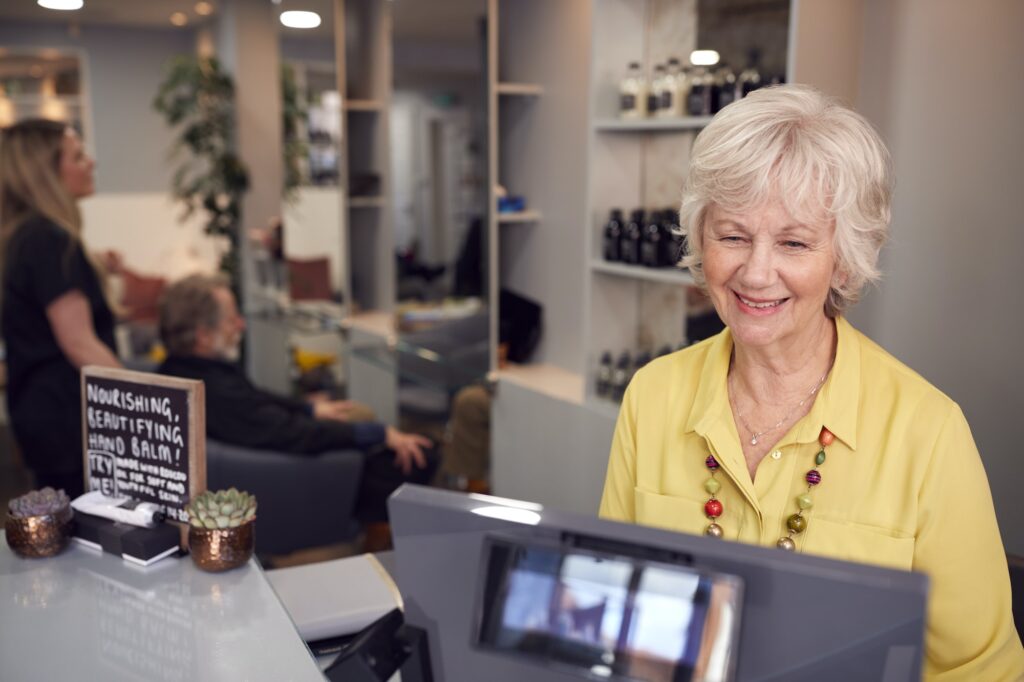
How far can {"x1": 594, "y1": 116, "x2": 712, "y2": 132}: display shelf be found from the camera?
2.87 meters

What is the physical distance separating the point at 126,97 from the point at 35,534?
28.0 feet

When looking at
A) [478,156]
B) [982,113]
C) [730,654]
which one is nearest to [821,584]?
[730,654]

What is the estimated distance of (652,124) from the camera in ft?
9.86

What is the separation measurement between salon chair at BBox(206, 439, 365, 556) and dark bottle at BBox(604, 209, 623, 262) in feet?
3.78

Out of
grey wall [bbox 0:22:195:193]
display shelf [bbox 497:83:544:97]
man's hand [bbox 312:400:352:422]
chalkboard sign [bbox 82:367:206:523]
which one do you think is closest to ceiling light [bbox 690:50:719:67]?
display shelf [bbox 497:83:544:97]

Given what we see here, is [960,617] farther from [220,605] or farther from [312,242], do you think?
[312,242]

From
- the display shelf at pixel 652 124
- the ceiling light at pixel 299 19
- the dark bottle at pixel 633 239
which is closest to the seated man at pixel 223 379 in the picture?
the dark bottle at pixel 633 239

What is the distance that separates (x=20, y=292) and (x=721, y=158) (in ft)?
8.15

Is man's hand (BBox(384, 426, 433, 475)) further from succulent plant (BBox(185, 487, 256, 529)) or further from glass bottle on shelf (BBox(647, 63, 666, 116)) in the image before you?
succulent plant (BBox(185, 487, 256, 529))

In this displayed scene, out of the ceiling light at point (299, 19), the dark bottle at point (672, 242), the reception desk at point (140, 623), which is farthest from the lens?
the ceiling light at point (299, 19)

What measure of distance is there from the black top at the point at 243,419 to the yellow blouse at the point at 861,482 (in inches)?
72.9

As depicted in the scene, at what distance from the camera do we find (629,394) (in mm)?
1615

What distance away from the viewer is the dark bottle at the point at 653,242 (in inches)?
121

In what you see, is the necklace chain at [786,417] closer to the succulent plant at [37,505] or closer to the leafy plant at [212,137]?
the succulent plant at [37,505]
